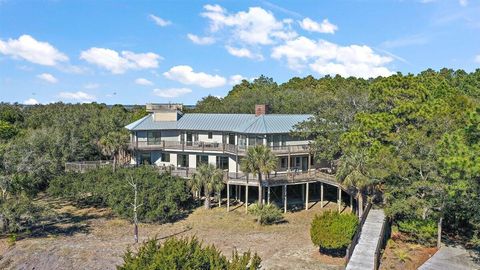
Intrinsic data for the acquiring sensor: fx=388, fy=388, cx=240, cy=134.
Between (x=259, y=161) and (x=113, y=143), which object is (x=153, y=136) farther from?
(x=259, y=161)

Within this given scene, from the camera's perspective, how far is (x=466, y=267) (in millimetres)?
21703

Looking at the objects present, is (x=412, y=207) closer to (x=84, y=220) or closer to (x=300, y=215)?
(x=300, y=215)

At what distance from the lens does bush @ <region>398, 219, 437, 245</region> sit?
25.5 metres

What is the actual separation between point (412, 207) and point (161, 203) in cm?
1969

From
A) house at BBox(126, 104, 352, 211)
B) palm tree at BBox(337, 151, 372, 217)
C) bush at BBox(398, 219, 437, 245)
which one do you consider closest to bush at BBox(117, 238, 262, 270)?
palm tree at BBox(337, 151, 372, 217)

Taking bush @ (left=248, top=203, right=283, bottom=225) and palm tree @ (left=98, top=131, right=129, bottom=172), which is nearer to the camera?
bush @ (left=248, top=203, right=283, bottom=225)

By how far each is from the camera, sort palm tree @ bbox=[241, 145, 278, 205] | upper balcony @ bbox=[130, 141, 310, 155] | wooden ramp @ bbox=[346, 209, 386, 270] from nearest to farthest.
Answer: wooden ramp @ bbox=[346, 209, 386, 270], palm tree @ bbox=[241, 145, 278, 205], upper balcony @ bbox=[130, 141, 310, 155]

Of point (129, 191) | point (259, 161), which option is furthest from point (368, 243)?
point (129, 191)

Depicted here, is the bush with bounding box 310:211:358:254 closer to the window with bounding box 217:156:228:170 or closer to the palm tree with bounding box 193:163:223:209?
the palm tree with bounding box 193:163:223:209

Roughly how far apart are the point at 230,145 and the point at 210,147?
2596 mm

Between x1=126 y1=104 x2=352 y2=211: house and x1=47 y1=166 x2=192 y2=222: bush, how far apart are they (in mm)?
3696

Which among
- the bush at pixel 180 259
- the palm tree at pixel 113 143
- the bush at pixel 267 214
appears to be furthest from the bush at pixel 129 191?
the bush at pixel 180 259

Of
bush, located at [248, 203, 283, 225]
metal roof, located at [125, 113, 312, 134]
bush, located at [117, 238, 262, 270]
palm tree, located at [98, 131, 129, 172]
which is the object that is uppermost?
metal roof, located at [125, 113, 312, 134]

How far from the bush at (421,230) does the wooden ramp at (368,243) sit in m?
1.63
